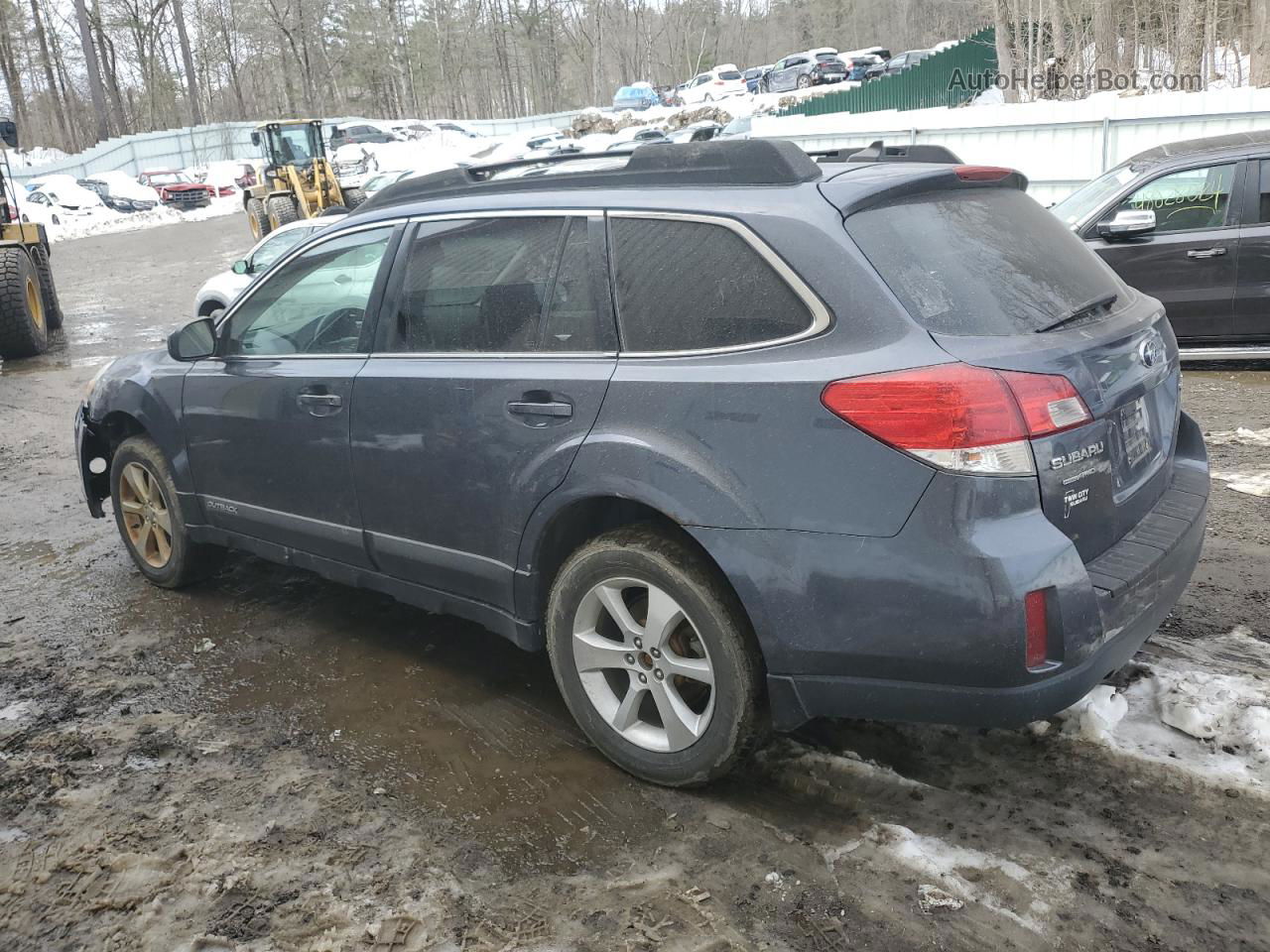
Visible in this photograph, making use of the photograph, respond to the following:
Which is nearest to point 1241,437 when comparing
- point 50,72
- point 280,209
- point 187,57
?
point 280,209

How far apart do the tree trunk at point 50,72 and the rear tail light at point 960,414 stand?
69032 millimetres

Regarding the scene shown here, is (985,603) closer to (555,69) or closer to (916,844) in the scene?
(916,844)

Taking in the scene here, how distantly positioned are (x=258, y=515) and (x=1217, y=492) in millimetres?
4587

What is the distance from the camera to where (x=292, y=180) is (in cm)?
2298

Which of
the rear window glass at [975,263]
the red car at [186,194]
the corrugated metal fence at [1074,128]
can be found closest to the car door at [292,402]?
the rear window glass at [975,263]

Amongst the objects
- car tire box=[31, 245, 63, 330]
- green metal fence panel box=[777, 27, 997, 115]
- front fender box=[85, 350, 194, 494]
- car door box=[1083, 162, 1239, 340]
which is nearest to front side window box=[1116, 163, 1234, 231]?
car door box=[1083, 162, 1239, 340]

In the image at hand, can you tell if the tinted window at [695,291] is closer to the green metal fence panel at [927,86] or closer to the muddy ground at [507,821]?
the muddy ground at [507,821]

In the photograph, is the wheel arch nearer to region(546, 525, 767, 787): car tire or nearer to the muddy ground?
region(546, 525, 767, 787): car tire

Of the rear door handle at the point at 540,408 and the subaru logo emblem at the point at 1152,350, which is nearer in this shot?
the subaru logo emblem at the point at 1152,350

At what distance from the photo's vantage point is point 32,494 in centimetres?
706

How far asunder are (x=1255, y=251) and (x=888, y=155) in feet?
17.8

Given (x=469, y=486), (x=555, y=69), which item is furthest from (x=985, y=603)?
(x=555, y=69)

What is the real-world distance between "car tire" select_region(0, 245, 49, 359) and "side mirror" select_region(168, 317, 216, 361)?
33.1 ft

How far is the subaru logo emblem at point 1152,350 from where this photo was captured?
298 cm
